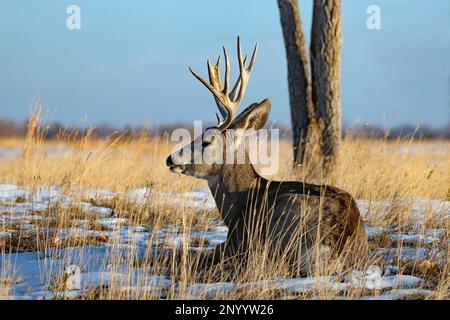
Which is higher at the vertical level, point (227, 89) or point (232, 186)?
point (227, 89)

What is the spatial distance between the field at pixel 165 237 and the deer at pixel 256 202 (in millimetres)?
258

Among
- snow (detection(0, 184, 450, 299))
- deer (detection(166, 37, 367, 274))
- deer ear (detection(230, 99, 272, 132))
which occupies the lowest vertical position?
snow (detection(0, 184, 450, 299))

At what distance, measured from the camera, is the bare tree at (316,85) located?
1134 centimetres

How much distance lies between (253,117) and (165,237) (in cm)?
171

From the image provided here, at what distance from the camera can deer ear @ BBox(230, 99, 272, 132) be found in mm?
6406

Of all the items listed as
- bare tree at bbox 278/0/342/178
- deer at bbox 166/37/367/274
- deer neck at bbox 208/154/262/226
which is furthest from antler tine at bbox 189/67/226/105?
bare tree at bbox 278/0/342/178

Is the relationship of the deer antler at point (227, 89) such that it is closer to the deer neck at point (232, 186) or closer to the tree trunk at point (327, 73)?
the deer neck at point (232, 186)

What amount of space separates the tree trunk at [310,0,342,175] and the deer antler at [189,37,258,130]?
5019 millimetres

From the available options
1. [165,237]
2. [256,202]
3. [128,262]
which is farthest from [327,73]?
[128,262]

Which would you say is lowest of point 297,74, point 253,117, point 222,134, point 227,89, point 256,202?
point 256,202

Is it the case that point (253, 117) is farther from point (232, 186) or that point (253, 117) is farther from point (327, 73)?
point (327, 73)

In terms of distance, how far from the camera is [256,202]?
6273 millimetres

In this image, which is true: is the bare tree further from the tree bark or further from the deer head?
the deer head
